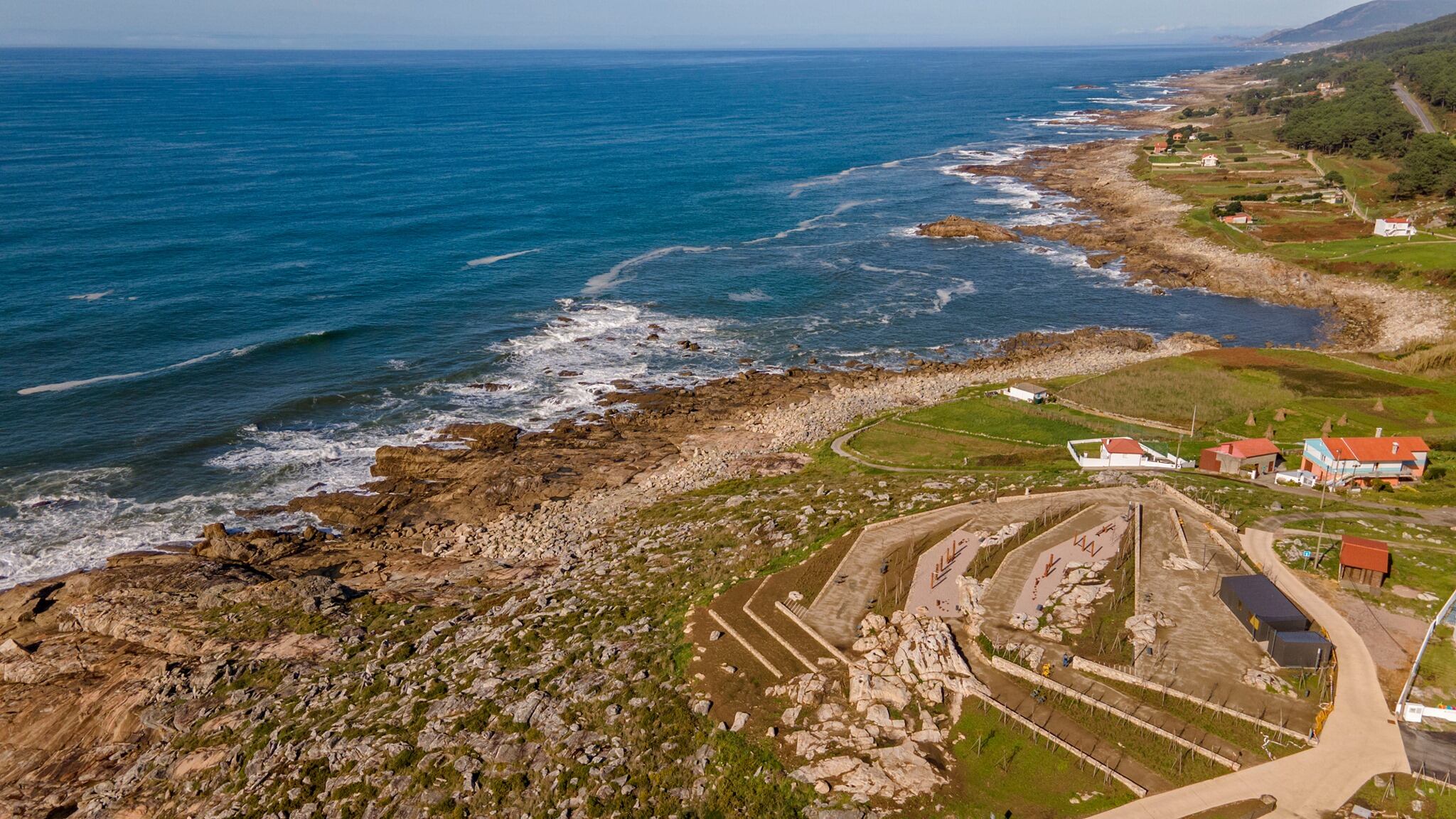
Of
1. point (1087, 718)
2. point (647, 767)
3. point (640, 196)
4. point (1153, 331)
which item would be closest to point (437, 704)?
point (647, 767)

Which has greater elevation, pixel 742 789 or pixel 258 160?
pixel 258 160

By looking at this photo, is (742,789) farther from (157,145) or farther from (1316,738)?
(157,145)

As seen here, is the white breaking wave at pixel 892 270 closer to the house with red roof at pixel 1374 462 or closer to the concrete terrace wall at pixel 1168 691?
the house with red roof at pixel 1374 462

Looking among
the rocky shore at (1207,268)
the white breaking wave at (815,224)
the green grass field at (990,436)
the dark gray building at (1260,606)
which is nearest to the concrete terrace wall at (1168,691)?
the dark gray building at (1260,606)

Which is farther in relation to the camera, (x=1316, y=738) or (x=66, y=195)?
(x=66, y=195)

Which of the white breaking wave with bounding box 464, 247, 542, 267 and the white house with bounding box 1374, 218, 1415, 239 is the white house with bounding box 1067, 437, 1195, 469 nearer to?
the white breaking wave with bounding box 464, 247, 542, 267
